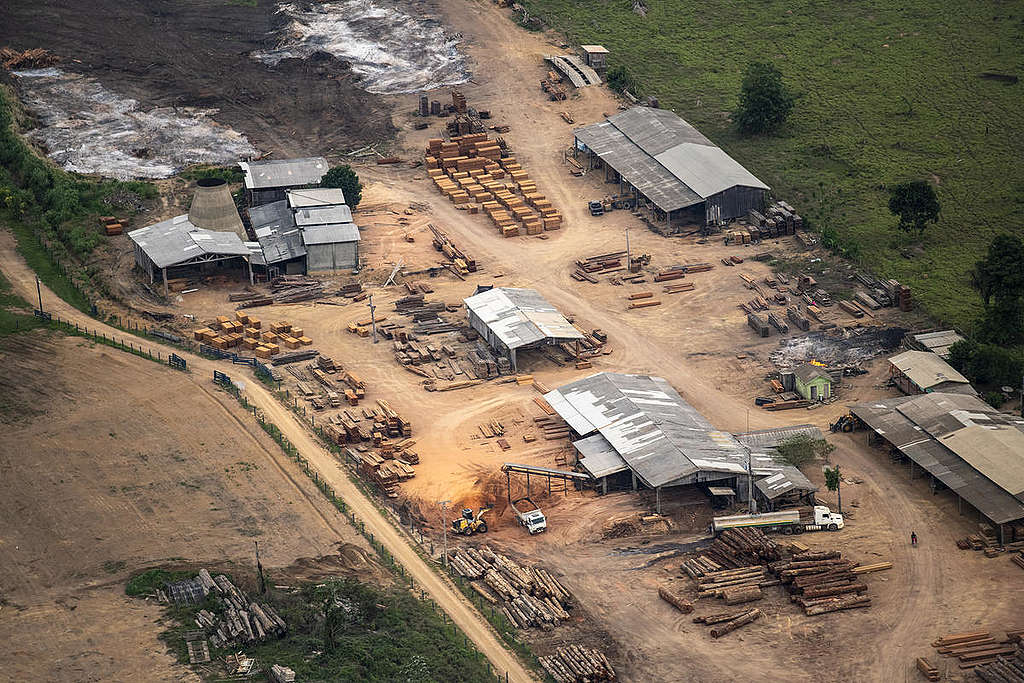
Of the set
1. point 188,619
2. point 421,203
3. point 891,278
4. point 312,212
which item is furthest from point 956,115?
point 188,619

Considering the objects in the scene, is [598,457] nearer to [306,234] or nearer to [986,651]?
[986,651]

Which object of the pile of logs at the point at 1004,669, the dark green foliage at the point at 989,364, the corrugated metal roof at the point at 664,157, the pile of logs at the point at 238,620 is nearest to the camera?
the pile of logs at the point at 1004,669

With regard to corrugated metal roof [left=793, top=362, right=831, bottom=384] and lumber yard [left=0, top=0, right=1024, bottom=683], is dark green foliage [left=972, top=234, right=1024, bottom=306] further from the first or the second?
corrugated metal roof [left=793, top=362, right=831, bottom=384]

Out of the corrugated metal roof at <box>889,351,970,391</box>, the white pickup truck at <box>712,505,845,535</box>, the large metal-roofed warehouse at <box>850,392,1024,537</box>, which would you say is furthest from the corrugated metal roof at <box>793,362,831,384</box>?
the white pickup truck at <box>712,505,845,535</box>

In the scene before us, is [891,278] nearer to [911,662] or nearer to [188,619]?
[911,662]

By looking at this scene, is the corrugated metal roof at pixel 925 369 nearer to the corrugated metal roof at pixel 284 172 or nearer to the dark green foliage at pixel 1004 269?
the dark green foliage at pixel 1004 269

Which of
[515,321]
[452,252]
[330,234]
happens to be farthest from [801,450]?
[330,234]

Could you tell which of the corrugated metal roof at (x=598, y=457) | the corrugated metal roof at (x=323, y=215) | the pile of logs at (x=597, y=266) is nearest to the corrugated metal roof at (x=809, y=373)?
the corrugated metal roof at (x=598, y=457)
